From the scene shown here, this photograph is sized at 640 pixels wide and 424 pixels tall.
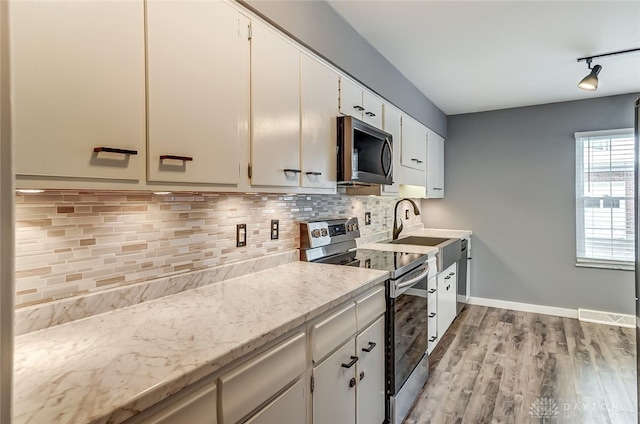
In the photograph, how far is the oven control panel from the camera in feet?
7.25

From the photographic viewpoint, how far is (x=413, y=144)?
3.33 meters

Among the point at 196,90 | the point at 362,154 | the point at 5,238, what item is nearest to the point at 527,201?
the point at 362,154

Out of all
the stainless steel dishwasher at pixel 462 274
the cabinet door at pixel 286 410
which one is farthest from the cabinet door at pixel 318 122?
the stainless steel dishwasher at pixel 462 274

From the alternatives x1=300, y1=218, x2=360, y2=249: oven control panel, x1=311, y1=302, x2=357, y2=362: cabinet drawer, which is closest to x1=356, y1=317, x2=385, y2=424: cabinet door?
x1=311, y1=302, x2=357, y2=362: cabinet drawer

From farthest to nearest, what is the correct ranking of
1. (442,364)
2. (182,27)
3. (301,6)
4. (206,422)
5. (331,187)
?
(442,364) < (331,187) < (301,6) < (182,27) < (206,422)

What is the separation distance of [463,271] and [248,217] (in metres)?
3.02

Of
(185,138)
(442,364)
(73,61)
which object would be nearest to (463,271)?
(442,364)

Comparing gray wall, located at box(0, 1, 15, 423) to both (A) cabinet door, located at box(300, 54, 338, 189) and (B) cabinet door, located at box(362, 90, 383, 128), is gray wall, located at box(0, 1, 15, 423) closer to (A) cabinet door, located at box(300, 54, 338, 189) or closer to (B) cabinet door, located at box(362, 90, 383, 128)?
(A) cabinet door, located at box(300, 54, 338, 189)

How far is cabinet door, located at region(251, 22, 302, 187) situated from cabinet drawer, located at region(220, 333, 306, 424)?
694mm

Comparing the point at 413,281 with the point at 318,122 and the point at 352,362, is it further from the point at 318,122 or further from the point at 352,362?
the point at 318,122

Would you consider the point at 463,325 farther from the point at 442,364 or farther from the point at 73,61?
the point at 73,61

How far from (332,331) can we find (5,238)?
1153mm

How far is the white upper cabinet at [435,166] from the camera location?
12.7ft

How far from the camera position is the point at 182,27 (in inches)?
45.8
